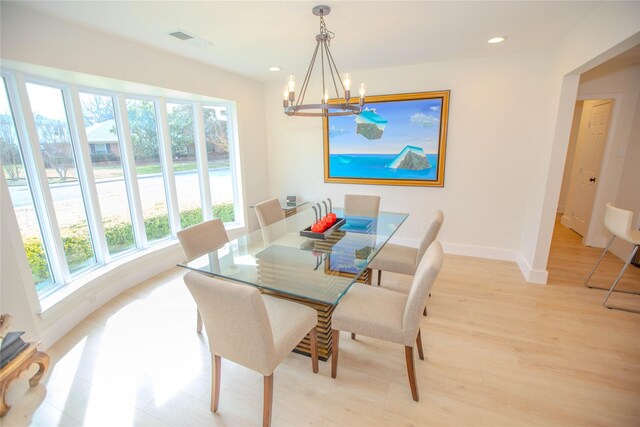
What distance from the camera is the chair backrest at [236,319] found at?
49.7 inches

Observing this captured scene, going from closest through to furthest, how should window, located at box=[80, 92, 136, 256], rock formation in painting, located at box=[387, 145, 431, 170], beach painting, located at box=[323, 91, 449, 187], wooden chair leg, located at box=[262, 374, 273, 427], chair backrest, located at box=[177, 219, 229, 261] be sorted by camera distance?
wooden chair leg, located at box=[262, 374, 273, 427] → chair backrest, located at box=[177, 219, 229, 261] → window, located at box=[80, 92, 136, 256] → beach painting, located at box=[323, 91, 449, 187] → rock formation in painting, located at box=[387, 145, 431, 170]

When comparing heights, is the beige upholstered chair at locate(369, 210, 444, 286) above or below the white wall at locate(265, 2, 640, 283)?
below

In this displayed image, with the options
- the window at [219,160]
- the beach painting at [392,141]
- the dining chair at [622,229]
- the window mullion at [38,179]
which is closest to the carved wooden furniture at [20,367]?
the window mullion at [38,179]

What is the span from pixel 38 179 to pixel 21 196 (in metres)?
0.17

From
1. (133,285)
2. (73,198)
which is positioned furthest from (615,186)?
(73,198)

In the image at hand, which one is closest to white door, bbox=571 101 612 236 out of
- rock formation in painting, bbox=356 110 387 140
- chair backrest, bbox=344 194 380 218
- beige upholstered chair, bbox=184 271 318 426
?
rock formation in painting, bbox=356 110 387 140

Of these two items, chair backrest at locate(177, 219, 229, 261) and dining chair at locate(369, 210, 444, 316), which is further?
dining chair at locate(369, 210, 444, 316)

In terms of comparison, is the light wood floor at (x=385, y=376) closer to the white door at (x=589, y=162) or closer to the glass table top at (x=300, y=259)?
the glass table top at (x=300, y=259)

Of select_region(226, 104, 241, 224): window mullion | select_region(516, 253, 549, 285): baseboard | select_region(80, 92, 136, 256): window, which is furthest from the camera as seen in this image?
select_region(226, 104, 241, 224): window mullion

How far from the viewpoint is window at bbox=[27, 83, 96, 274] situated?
2350mm

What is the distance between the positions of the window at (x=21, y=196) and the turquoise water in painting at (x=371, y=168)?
10.6ft

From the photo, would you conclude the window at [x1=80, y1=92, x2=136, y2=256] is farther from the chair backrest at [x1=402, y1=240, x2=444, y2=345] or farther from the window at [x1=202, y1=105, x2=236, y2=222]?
the chair backrest at [x1=402, y1=240, x2=444, y2=345]

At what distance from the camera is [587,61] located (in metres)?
2.17

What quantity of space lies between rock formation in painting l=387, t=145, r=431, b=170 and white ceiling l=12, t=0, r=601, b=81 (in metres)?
1.08
